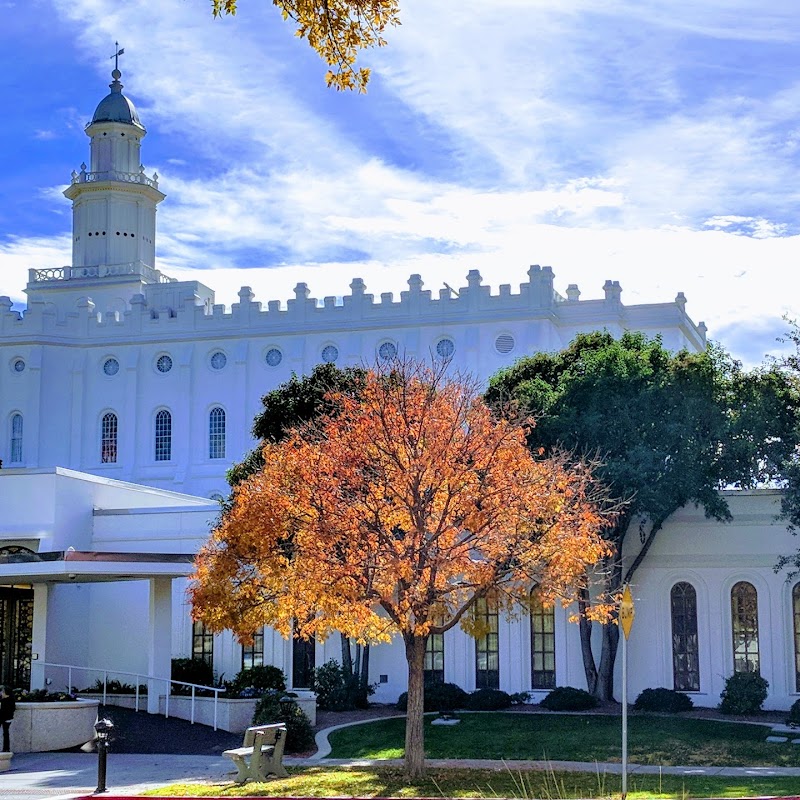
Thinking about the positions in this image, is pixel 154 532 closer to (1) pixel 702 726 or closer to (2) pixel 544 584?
(1) pixel 702 726

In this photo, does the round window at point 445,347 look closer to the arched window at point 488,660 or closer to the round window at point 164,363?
the round window at point 164,363

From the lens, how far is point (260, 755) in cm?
1920

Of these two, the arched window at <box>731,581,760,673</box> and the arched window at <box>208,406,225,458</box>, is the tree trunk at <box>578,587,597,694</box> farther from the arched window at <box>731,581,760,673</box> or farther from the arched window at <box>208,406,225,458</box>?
the arched window at <box>208,406,225,458</box>

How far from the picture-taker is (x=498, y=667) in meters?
31.8

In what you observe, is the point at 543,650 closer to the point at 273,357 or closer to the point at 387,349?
the point at 387,349

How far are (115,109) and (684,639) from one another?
2037 inches

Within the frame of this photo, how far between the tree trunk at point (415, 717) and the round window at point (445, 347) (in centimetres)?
3867

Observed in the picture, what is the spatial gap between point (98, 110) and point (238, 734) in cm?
5354

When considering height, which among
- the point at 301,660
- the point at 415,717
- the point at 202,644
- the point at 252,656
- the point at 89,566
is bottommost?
the point at 415,717

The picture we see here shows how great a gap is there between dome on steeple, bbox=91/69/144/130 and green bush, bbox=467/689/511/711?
4998 centimetres

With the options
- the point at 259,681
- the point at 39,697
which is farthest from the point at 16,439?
the point at 39,697

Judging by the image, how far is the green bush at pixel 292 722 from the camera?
23.1 m

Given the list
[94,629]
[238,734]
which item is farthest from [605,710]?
[94,629]

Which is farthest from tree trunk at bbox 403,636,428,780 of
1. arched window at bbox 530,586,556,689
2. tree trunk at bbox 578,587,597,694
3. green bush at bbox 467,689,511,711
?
arched window at bbox 530,586,556,689
